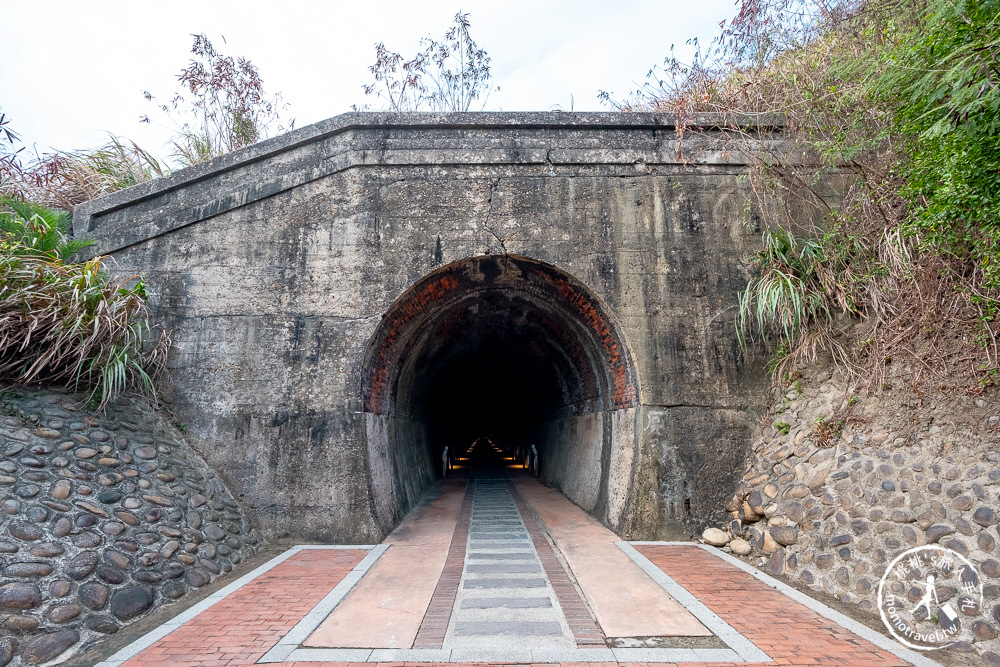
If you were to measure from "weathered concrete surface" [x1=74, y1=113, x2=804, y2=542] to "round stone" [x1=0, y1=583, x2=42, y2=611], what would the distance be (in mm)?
2389

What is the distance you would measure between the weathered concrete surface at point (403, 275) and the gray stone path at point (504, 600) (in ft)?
4.35

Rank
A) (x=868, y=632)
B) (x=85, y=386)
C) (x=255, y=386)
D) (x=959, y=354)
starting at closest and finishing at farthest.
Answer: (x=868, y=632) → (x=959, y=354) → (x=85, y=386) → (x=255, y=386)

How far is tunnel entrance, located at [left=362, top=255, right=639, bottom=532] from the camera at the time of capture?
6.25 meters

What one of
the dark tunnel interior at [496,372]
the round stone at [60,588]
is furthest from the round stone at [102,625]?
the dark tunnel interior at [496,372]

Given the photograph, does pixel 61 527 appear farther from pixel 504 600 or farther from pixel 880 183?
pixel 880 183

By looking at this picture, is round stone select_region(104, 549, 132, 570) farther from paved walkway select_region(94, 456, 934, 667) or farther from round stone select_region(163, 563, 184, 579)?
paved walkway select_region(94, 456, 934, 667)

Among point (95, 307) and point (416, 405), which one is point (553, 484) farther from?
point (95, 307)

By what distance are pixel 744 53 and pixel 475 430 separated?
16.1 m

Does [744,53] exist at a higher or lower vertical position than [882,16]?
higher

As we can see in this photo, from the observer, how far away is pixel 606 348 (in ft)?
21.5

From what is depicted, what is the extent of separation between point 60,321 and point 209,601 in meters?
3.13

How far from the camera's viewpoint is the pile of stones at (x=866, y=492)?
3539mm

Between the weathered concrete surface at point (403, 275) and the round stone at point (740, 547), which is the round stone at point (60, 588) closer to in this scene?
the weathered concrete surface at point (403, 275)

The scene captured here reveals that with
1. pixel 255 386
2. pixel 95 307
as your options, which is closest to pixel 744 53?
pixel 255 386
